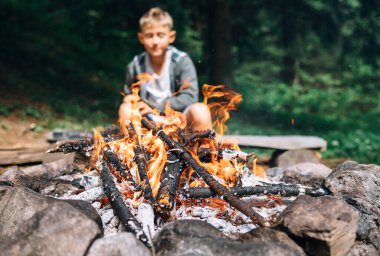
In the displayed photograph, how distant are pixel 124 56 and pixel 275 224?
7131 millimetres

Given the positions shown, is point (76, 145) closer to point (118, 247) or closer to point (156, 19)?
point (118, 247)

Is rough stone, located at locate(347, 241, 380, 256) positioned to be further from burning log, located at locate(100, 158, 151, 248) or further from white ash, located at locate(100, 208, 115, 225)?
white ash, located at locate(100, 208, 115, 225)

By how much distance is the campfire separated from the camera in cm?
331

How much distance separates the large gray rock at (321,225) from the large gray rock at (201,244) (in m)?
0.28

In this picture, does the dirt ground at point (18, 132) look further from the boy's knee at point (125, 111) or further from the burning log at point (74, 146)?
the burning log at point (74, 146)

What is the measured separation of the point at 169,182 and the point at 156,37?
2278mm

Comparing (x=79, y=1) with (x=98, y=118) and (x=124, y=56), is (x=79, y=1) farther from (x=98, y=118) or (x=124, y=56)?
(x=98, y=118)

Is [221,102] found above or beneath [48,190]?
above

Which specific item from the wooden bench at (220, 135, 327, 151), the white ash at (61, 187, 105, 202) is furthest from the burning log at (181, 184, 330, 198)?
the wooden bench at (220, 135, 327, 151)

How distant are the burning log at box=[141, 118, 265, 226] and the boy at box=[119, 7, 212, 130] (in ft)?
3.20

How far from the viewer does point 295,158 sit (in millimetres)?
6020

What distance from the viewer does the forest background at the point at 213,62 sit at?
377 inches

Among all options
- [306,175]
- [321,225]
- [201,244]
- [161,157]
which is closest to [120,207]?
[161,157]

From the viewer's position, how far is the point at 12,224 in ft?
10.1
